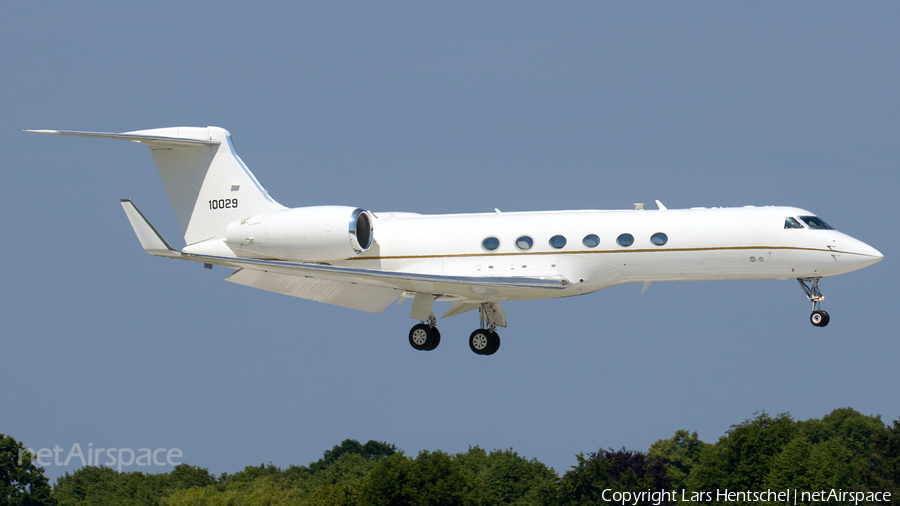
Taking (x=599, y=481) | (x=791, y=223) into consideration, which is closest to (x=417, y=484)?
(x=599, y=481)

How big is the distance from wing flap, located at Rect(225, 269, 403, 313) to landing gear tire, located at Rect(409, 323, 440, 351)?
107cm

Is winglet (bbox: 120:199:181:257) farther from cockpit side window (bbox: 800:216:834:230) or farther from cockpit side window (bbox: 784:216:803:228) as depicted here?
cockpit side window (bbox: 800:216:834:230)

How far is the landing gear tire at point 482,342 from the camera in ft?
104

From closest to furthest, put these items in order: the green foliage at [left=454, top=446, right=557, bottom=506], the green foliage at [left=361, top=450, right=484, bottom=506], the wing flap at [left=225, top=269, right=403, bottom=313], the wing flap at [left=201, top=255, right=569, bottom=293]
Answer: the wing flap at [left=201, top=255, right=569, bottom=293]
the wing flap at [left=225, top=269, right=403, bottom=313]
the green foliage at [left=361, top=450, right=484, bottom=506]
the green foliage at [left=454, top=446, right=557, bottom=506]

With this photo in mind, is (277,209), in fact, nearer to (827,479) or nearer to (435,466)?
(435,466)

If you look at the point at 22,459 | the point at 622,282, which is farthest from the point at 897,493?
the point at 22,459

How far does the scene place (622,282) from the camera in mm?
29156

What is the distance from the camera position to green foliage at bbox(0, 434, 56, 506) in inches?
3098

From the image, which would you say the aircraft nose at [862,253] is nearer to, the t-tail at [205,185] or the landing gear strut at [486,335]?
the landing gear strut at [486,335]

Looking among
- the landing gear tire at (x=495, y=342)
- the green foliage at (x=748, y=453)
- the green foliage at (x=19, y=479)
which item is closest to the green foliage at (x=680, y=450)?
the green foliage at (x=748, y=453)

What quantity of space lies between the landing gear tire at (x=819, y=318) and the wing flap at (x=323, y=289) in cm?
1083

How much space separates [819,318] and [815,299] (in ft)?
1.74

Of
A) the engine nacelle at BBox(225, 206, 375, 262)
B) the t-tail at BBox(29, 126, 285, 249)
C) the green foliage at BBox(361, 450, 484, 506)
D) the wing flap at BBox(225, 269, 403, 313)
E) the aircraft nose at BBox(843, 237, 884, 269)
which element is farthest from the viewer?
the green foliage at BBox(361, 450, 484, 506)

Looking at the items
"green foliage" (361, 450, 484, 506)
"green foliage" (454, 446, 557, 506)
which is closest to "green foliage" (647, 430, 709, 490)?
"green foliage" (454, 446, 557, 506)
